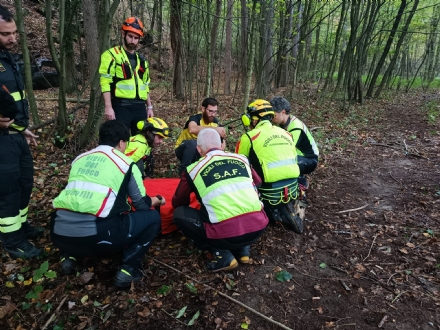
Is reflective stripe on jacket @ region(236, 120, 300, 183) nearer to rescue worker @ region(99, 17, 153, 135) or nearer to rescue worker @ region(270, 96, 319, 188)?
rescue worker @ region(270, 96, 319, 188)

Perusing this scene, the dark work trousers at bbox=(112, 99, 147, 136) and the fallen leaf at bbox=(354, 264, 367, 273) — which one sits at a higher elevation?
the dark work trousers at bbox=(112, 99, 147, 136)

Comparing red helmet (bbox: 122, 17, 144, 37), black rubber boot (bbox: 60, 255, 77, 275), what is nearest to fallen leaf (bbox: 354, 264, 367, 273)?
black rubber boot (bbox: 60, 255, 77, 275)

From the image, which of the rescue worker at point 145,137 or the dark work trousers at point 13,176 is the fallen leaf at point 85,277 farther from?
the rescue worker at point 145,137

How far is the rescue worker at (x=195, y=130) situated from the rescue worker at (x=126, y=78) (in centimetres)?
81

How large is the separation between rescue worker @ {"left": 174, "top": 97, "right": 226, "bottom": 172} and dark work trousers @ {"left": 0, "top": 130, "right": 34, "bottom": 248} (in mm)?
2135

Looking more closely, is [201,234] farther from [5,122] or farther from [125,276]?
[5,122]

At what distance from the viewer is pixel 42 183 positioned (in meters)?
4.56

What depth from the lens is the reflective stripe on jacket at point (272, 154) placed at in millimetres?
3557

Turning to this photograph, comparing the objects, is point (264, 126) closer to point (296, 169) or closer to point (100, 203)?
point (296, 169)

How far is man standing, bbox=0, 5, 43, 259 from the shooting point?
2.67 m

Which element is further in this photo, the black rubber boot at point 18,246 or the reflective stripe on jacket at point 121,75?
the reflective stripe on jacket at point 121,75

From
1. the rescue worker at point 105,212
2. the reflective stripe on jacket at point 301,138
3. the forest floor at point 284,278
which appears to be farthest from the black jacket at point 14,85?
the reflective stripe on jacket at point 301,138

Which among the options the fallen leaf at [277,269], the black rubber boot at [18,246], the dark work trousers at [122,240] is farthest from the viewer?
the fallen leaf at [277,269]

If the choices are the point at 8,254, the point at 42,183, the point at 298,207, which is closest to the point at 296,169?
the point at 298,207
